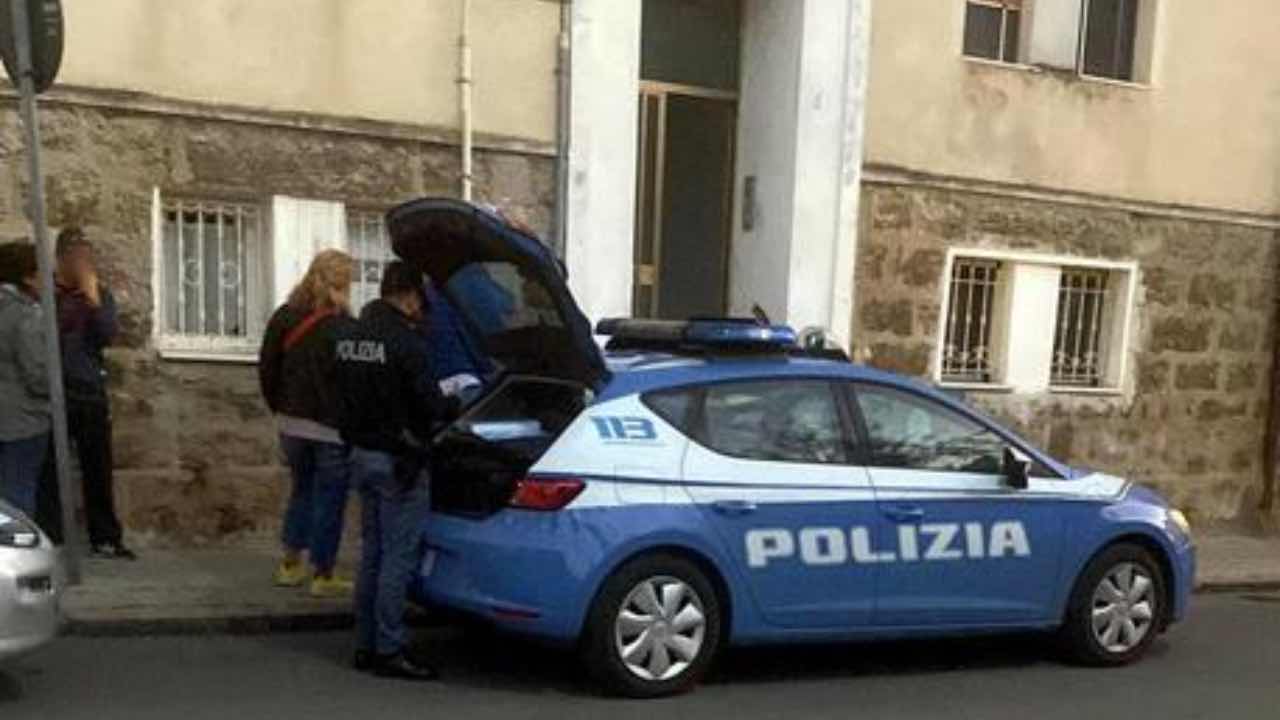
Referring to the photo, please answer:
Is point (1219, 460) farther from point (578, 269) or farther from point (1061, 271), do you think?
point (578, 269)

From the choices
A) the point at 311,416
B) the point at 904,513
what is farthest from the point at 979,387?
the point at 311,416

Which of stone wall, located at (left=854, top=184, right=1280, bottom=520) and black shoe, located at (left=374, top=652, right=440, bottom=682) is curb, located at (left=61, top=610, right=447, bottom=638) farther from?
stone wall, located at (left=854, top=184, right=1280, bottom=520)

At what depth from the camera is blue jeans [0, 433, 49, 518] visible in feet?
25.5

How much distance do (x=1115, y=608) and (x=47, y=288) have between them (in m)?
5.37

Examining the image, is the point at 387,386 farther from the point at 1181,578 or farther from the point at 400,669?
the point at 1181,578

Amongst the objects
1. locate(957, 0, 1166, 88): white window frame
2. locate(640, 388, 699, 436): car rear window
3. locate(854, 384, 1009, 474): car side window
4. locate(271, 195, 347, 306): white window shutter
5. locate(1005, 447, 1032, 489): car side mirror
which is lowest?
locate(1005, 447, 1032, 489): car side mirror

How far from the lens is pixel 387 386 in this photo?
6523 mm

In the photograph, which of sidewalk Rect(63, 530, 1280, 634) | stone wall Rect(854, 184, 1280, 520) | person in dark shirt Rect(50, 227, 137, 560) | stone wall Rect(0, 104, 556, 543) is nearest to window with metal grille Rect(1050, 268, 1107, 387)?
stone wall Rect(854, 184, 1280, 520)

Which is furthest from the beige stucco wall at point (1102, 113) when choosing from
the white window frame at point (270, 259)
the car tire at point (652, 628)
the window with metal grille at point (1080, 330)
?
the car tire at point (652, 628)

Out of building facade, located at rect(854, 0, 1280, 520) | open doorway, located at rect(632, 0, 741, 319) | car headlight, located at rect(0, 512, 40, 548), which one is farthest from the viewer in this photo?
open doorway, located at rect(632, 0, 741, 319)

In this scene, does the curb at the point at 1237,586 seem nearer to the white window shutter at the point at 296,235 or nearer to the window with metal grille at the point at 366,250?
the window with metal grille at the point at 366,250

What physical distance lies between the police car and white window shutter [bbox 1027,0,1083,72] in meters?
5.57

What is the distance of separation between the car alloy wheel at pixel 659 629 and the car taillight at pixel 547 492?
472 millimetres

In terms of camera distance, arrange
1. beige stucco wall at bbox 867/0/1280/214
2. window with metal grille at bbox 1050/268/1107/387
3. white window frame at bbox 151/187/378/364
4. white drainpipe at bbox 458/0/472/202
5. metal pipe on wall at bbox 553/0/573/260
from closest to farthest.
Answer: white window frame at bbox 151/187/378/364 → white drainpipe at bbox 458/0/472/202 → metal pipe on wall at bbox 553/0/573/260 → beige stucco wall at bbox 867/0/1280/214 → window with metal grille at bbox 1050/268/1107/387
